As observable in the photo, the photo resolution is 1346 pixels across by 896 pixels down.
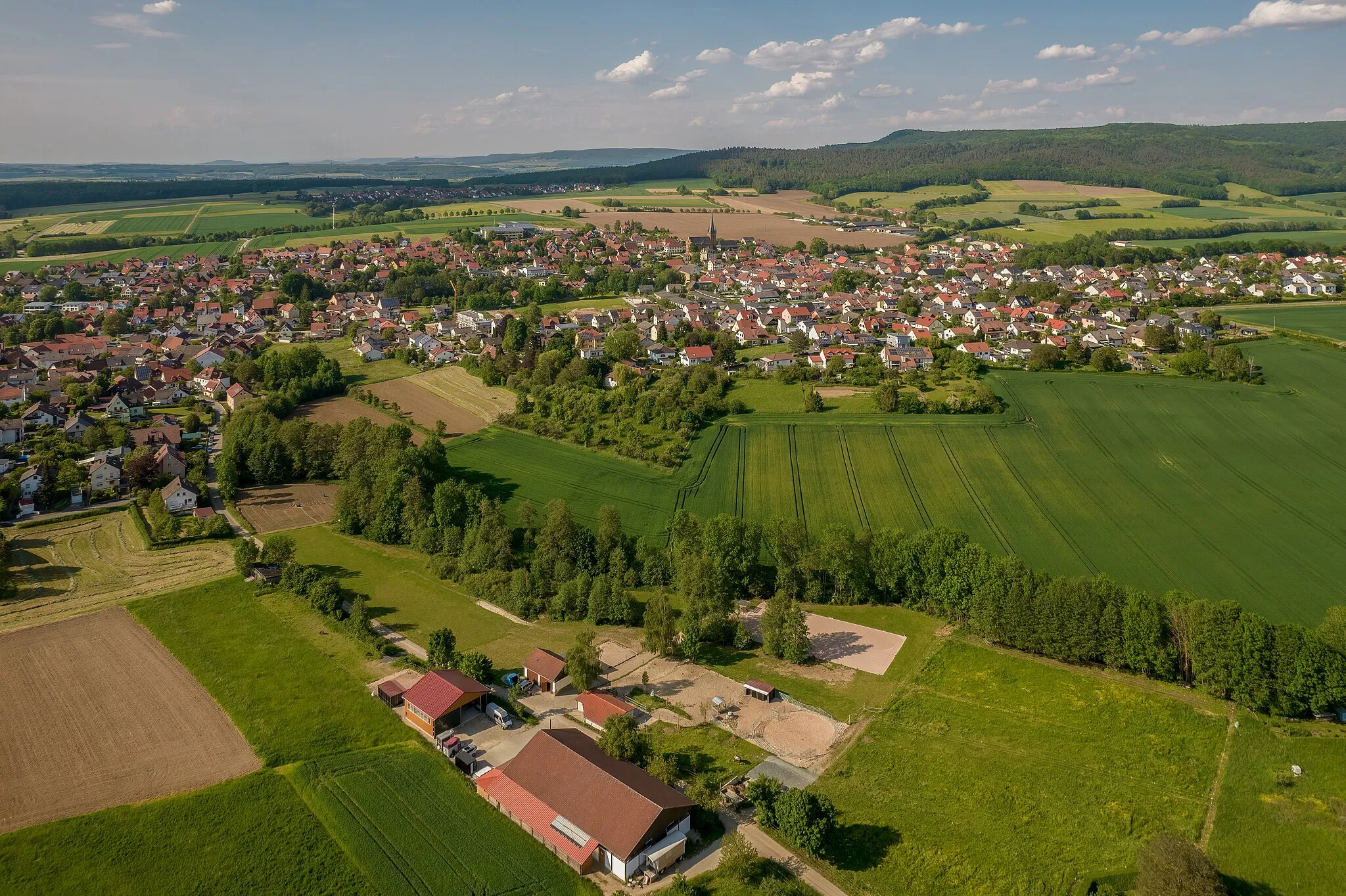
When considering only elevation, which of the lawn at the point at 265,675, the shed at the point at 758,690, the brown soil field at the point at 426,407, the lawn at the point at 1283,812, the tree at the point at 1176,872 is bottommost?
the shed at the point at 758,690

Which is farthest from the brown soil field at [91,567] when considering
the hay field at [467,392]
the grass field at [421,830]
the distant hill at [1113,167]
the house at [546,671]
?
the distant hill at [1113,167]

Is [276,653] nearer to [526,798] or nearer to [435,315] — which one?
[526,798]

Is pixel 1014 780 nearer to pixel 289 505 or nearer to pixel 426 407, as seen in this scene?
pixel 289 505

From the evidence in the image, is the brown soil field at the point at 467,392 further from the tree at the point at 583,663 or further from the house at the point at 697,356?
the tree at the point at 583,663

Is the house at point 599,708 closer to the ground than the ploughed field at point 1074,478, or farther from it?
closer to the ground

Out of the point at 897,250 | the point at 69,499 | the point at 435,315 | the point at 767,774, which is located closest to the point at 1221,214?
the point at 897,250

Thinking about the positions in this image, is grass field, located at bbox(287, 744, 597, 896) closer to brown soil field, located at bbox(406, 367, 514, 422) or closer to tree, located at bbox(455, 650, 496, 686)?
tree, located at bbox(455, 650, 496, 686)
